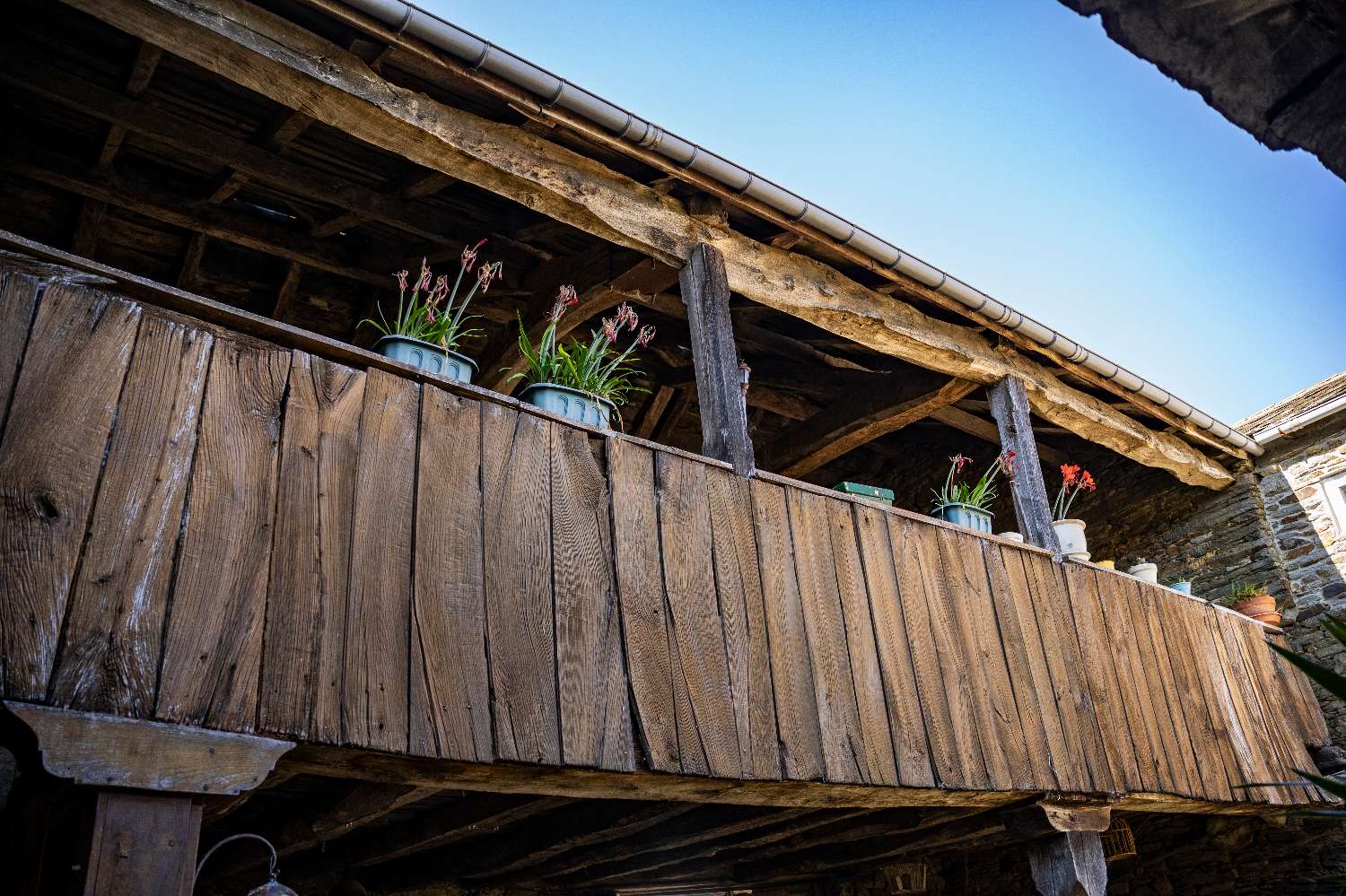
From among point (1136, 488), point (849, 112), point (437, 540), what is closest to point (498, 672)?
point (437, 540)

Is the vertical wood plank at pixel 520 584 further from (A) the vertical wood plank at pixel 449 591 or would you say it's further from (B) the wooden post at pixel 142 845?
(B) the wooden post at pixel 142 845

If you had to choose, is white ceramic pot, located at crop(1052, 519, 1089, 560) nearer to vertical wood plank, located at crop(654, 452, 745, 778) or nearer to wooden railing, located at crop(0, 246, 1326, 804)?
wooden railing, located at crop(0, 246, 1326, 804)

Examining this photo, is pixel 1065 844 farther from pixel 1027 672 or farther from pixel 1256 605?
pixel 1256 605

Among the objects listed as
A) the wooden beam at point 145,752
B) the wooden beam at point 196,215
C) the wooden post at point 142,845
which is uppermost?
the wooden beam at point 196,215

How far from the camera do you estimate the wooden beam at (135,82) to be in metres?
3.64

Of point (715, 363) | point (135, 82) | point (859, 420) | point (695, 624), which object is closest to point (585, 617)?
point (695, 624)

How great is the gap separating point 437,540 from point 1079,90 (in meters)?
2.15

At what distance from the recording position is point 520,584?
3072mm

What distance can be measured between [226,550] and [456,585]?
0.62 metres

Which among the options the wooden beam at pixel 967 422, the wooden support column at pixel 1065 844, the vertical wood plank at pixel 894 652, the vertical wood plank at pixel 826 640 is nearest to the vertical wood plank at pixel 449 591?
the vertical wood plank at pixel 826 640

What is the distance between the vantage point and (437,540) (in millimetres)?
2943

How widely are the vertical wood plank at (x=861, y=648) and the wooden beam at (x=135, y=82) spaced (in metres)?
2.95

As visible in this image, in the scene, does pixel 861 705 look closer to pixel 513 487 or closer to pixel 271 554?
pixel 513 487

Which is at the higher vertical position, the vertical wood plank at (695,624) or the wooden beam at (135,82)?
the wooden beam at (135,82)
